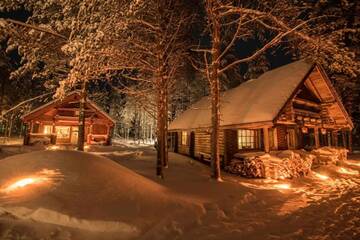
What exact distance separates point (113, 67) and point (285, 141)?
1455 cm

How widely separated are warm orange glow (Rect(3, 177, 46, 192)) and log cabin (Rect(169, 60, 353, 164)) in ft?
36.7

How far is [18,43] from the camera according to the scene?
10.3 metres

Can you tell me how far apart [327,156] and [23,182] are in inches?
771

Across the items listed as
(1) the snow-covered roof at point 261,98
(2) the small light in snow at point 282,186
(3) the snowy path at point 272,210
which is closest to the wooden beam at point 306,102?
(1) the snow-covered roof at point 261,98

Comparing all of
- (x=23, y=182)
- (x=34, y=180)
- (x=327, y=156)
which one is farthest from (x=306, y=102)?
(x=23, y=182)

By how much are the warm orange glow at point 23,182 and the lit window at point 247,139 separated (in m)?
14.1

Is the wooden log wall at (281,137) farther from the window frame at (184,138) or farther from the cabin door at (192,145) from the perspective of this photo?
the window frame at (184,138)

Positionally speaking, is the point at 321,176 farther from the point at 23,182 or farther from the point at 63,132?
the point at 63,132

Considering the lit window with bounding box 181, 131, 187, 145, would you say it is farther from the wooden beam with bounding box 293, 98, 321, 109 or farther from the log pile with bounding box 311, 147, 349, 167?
the log pile with bounding box 311, 147, 349, 167

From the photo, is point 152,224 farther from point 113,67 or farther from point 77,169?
point 113,67

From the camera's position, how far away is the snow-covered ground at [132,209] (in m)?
5.09

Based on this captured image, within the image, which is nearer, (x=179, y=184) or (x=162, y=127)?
(x=179, y=184)

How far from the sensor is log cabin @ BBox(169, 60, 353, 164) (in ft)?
49.6

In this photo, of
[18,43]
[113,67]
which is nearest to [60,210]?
[113,67]
